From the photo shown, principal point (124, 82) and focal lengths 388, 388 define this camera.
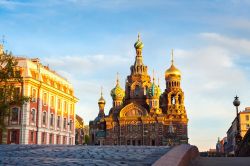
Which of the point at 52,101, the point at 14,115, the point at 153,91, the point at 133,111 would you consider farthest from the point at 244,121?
the point at 14,115

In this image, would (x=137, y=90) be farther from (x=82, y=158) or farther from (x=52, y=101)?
(x=82, y=158)

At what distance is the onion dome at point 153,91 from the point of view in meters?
87.1

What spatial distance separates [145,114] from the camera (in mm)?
84000

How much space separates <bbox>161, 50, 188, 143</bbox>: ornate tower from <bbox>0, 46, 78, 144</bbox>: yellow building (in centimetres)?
3292

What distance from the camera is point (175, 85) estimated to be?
90.1 m

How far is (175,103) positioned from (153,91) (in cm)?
565

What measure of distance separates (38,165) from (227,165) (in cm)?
620

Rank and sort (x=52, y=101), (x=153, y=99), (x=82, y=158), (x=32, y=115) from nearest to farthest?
1. (x=82, y=158)
2. (x=32, y=115)
3. (x=52, y=101)
4. (x=153, y=99)

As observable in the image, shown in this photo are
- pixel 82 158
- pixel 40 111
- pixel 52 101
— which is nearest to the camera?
pixel 82 158

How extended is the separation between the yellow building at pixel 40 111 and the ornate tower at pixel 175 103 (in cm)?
3292

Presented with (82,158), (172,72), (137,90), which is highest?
(172,72)

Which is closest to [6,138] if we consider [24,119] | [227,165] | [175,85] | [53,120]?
[24,119]

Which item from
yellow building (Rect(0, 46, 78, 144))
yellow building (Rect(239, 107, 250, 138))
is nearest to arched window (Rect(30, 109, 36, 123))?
yellow building (Rect(0, 46, 78, 144))

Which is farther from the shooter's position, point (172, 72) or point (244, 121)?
point (244, 121)
